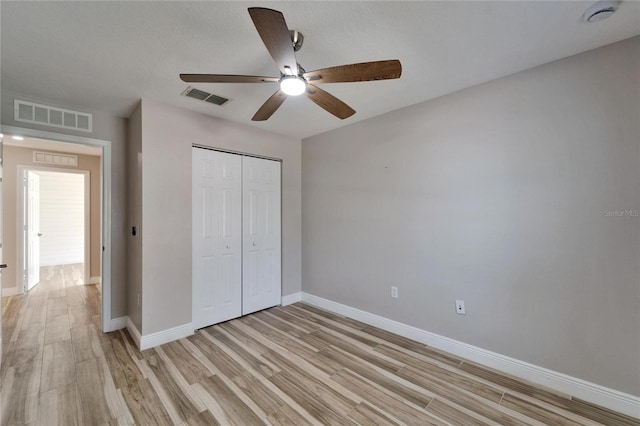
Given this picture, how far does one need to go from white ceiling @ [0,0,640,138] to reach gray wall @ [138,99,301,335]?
402mm

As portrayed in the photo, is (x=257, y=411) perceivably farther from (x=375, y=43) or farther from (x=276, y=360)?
(x=375, y=43)

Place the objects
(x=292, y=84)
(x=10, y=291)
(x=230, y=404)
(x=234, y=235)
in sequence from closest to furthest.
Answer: (x=292, y=84), (x=230, y=404), (x=234, y=235), (x=10, y=291)

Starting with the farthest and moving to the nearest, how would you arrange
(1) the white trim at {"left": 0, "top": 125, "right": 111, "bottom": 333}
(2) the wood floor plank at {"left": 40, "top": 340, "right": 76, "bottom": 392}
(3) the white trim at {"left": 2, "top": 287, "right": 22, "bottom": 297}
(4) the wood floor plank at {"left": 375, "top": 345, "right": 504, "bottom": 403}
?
1. (3) the white trim at {"left": 2, "top": 287, "right": 22, "bottom": 297}
2. (1) the white trim at {"left": 0, "top": 125, "right": 111, "bottom": 333}
3. (2) the wood floor plank at {"left": 40, "top": 340, "right": 76, "bottom": 392}
4. (4) the wood floor plank at {"left": 375, "top": 345, "right": 504, "bottom": 403}

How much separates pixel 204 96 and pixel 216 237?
156cm

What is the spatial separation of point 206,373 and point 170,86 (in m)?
2.53

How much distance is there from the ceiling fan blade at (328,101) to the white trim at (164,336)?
2.67m

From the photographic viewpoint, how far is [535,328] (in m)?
2.09

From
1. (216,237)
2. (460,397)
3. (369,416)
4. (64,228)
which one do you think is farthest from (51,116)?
(64,228)

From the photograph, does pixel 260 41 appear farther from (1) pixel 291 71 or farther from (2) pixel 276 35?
(2) pixel 276 35

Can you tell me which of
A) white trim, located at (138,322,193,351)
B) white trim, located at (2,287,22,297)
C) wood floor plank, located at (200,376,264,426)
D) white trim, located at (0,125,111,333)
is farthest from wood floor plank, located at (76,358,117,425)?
white trim, located at (2,287,22,297)

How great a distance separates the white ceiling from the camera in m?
1.51

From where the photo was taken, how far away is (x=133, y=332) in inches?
112

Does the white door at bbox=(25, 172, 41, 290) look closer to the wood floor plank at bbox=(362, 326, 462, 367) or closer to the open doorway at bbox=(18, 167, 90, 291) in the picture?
the open doorway at bbox=(18, 167, 90, 291)

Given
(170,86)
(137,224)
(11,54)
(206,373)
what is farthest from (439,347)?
(11,54)
